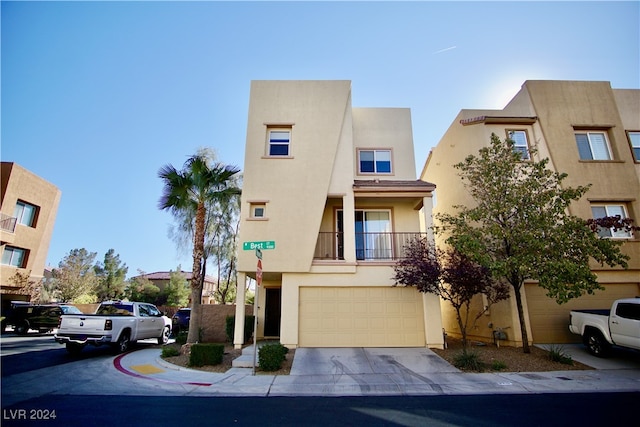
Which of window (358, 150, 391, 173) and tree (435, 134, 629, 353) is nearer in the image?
tree (435, 134, 629, 353)

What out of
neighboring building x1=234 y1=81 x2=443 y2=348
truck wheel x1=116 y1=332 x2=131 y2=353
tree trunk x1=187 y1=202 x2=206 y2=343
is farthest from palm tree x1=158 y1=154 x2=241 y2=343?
truck wheel x1=116 y1=332 x2=131 y2=353

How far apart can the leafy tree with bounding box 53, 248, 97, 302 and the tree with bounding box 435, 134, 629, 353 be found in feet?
107

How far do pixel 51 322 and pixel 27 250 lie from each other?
731 centimetres

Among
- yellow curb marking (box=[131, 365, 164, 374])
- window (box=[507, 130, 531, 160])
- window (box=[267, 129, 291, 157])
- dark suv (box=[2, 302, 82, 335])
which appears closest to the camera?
yellow curb marking (box=[131, 365, 164, 374])

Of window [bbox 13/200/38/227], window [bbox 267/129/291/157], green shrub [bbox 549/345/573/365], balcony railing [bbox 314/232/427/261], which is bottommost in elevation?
green shrub [bbox 549/345/573/365]

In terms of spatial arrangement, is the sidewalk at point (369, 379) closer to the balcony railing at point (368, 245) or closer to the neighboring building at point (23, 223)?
the balcony railing at point (368, 245)

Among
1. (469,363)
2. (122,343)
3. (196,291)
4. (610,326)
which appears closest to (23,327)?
(122,343)

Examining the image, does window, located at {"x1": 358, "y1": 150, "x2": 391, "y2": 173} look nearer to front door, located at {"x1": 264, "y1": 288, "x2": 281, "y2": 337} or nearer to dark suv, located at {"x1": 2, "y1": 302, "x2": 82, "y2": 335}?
front door, located at {"x1": 264, "y1": 288, "x2": 281, "y2": 337}

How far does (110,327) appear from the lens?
1088 cm

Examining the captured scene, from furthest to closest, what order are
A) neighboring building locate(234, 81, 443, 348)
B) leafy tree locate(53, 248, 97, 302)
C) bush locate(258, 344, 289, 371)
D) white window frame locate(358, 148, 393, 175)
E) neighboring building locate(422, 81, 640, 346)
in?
1. leafy tree locate(53, 248, 97, 302)
2. white window frame locate(358, 148, 393, 175)
3. neighboring building locate(422, 81, 640, 346)
4. neighboring building locate(234, 81, 443, 348)
5. bush locate(258, 344, 289, 371)

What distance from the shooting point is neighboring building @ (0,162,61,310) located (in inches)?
808

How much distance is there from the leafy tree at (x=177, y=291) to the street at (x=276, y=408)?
91.9 feet

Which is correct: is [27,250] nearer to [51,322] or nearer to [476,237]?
[51,322]

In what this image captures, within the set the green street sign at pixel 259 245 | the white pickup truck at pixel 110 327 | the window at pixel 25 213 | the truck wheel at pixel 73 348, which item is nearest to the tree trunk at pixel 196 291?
the white pickup truck at pixel 110 327
